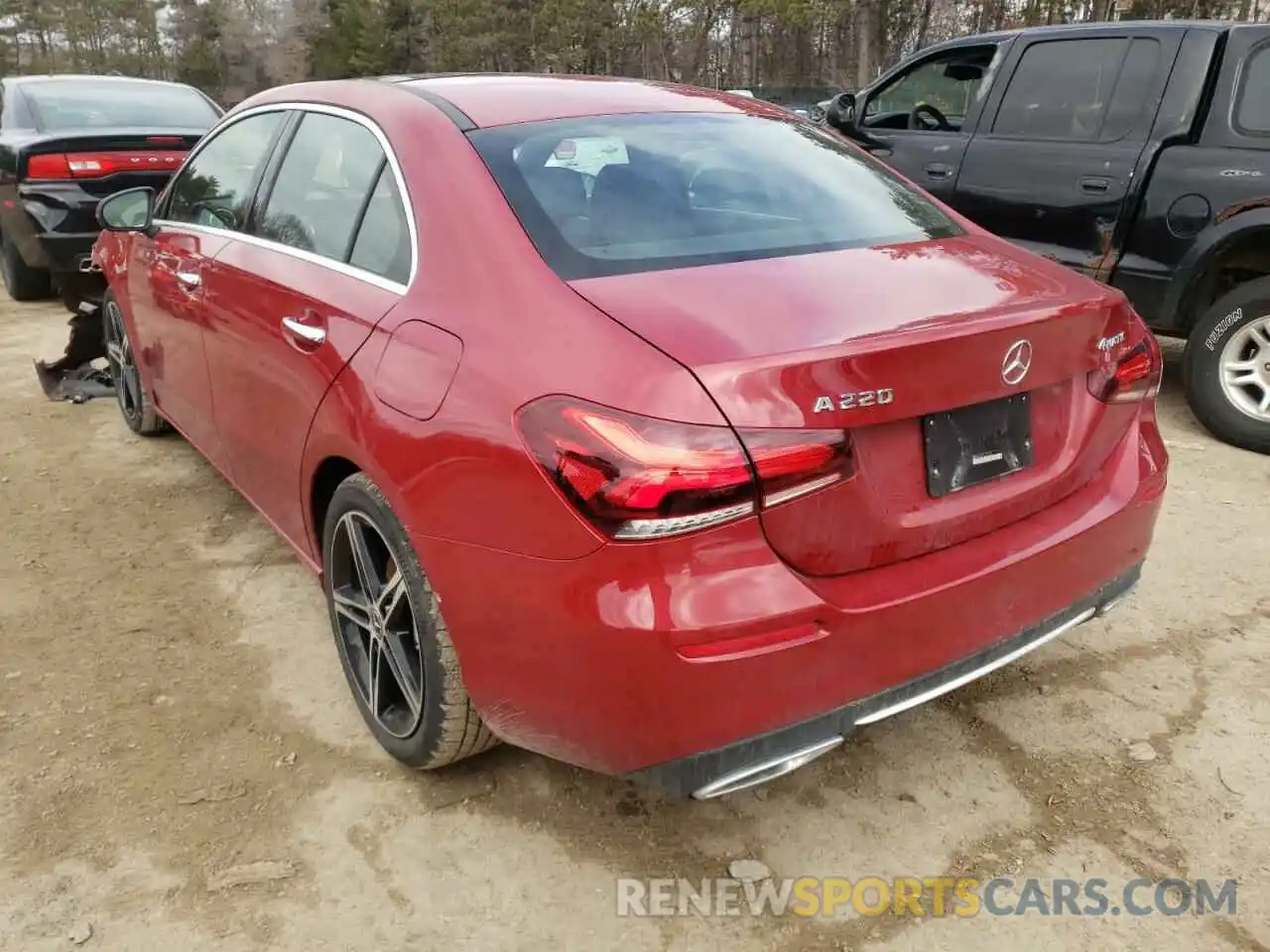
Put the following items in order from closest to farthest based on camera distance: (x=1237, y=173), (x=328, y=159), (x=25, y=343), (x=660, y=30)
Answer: (x=328, y=159) → (x=1237, y=173) → (x=25, y=343) → (x=660, y=30)

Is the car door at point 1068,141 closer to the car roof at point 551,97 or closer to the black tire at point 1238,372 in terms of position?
the black tire at point 1238,372

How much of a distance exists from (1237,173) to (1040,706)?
3013mm

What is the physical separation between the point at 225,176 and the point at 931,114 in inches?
170

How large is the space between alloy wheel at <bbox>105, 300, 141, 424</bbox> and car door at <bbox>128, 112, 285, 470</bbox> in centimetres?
53

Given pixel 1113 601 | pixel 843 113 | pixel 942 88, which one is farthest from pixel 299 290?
pixel 942 88

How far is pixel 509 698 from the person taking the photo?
2.00m

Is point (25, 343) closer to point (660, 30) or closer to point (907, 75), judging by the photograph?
point (907, 75)

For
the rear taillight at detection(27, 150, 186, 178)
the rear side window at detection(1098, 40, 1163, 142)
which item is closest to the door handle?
the rear side window at detection(1098, 40, 1163, 142)

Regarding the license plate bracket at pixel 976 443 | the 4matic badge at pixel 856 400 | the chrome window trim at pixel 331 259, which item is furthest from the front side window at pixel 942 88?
the 4matic badge at pixel 856 400

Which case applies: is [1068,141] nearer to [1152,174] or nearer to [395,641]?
[1152,174]

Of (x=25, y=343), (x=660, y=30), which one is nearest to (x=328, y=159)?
(x=25, y=343)

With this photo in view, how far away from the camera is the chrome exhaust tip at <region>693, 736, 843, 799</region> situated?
1846 millimetres

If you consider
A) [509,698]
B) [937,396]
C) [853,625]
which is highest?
[937,396]

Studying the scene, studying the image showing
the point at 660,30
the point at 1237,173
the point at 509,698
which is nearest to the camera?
the point at 509,698
